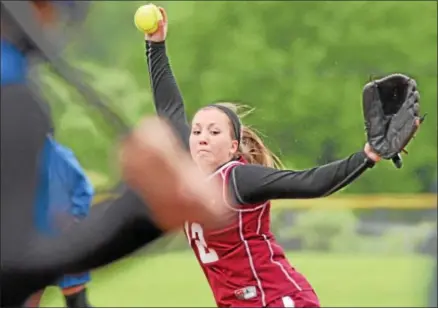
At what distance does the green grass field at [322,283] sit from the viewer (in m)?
6.75

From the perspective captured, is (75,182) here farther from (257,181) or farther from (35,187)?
(35,187)

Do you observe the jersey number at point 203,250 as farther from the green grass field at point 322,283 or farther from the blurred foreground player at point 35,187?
the green grass field at point 322,283

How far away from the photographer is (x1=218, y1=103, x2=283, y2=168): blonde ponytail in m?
3.54

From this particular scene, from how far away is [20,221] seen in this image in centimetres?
201

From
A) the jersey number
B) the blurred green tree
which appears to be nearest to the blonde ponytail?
the jersey number

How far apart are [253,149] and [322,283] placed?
3759mm

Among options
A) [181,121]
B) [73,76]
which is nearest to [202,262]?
[181,121]

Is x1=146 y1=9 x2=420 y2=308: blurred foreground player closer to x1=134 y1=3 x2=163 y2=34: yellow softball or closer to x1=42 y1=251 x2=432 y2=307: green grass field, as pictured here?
x1=134 y1=3 x2=163 y2=34: yellow softball

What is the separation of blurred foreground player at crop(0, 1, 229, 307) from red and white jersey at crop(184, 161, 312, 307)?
1.11m

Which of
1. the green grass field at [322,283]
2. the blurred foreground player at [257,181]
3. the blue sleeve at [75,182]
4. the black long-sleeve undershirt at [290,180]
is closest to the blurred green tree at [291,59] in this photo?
the green grass field at [322,283]

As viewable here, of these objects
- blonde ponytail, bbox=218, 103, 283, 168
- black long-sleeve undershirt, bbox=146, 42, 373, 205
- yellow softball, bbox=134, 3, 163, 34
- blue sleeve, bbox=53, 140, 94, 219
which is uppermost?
yellow softball, bbox=134, 3, 163, 34

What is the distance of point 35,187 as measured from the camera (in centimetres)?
209

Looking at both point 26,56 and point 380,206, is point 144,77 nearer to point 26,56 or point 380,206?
point 380,206

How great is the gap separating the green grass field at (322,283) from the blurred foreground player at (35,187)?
13.5 ft
